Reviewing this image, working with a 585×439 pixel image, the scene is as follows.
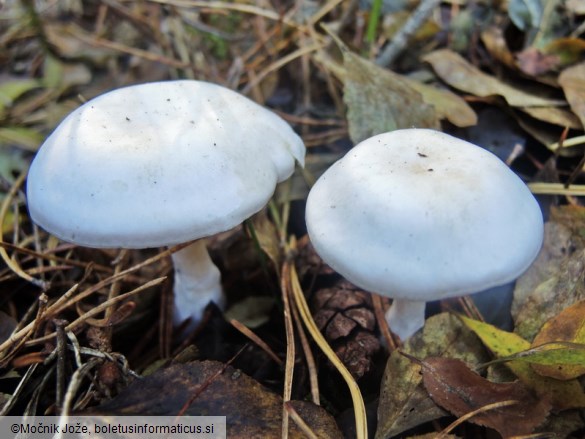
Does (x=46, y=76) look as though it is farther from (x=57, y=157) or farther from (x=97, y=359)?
(x=97, y=359)

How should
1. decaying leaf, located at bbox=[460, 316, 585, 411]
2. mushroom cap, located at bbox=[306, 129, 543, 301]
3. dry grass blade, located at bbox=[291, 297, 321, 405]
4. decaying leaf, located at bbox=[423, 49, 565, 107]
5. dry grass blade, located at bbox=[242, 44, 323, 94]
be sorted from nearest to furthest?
mushroom cap, located at bbox=[306, 129, 543, 301], decaying leaf, located at bbox=[460, 316, 585, 411], dry grass blade, located at bbox=[291, 297, 321, 405], decaying leaf, located at bbox=[423, 49, 565, 107], dry grass blade, located at bbox=[242, 44, 323, 94]

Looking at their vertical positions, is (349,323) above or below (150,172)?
below

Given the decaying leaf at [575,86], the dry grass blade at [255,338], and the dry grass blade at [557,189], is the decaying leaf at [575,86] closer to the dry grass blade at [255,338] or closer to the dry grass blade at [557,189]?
the dry grass blade at [557,189]

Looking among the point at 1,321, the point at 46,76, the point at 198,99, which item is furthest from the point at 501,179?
the point at 46,76

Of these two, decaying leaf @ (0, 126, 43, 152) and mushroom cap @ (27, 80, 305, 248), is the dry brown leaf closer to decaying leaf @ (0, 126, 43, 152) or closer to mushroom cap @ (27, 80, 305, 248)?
mushroom cap @ (27, 80, 305, 248)

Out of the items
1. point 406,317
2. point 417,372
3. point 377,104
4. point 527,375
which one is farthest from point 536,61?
point 417,372

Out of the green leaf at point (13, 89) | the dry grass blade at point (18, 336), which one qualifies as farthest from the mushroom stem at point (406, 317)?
the green leaf at point (13, 89)

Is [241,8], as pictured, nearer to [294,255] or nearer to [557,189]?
[294,255]

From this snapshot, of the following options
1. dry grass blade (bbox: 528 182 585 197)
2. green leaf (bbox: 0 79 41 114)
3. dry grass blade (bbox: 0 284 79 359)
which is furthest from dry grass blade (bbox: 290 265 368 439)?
green leaf (bbox: 0 79 41 114)
